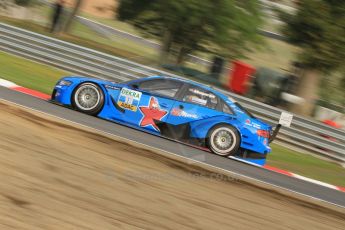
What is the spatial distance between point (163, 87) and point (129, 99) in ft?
2.14

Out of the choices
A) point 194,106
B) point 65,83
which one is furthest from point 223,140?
point 65,83

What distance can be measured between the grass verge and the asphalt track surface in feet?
5.45

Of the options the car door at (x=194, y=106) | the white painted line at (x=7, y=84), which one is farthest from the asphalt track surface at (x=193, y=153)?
the white painted line at (x=7, y=84)

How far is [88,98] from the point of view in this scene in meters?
11.2

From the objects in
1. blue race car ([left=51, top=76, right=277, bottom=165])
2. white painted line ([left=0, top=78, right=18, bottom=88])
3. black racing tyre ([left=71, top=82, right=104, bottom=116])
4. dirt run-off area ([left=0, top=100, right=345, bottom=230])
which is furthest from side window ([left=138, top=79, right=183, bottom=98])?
white painted line ([left=0, top=78, right=18, bottom=88])

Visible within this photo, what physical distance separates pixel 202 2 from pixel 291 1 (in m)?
3.73

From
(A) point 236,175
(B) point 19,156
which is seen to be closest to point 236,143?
(A) point 236,175

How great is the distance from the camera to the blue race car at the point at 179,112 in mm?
A: 10859

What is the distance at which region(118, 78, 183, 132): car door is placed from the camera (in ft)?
36.1

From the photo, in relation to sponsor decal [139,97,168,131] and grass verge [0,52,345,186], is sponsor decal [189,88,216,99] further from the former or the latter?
grass verge [0,52,345,186]

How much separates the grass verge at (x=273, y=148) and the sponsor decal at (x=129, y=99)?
2950 millimetres

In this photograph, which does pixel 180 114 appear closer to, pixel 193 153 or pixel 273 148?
pixel 193 153

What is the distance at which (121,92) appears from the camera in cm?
1115

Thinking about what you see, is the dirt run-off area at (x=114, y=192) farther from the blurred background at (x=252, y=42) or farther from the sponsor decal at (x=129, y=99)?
the blurred background at (x=252, y=42)
